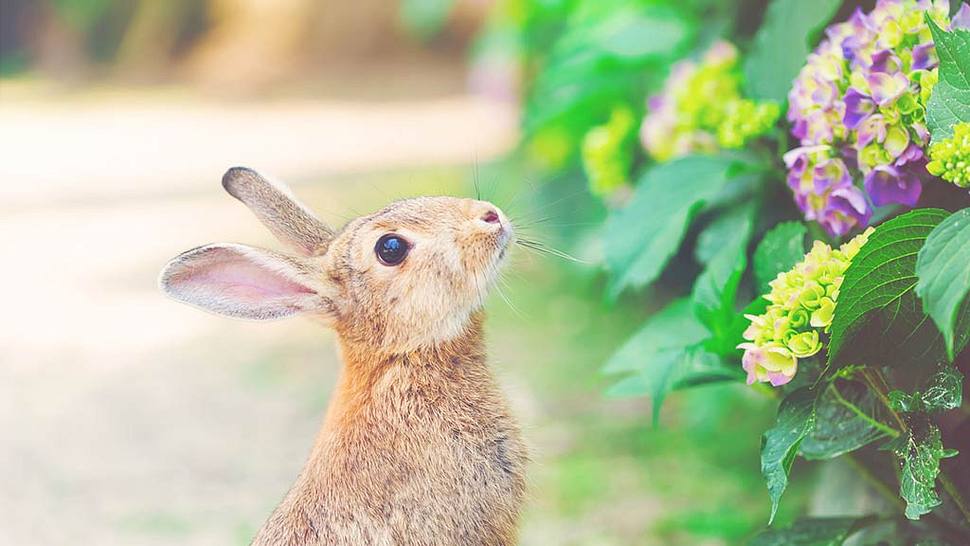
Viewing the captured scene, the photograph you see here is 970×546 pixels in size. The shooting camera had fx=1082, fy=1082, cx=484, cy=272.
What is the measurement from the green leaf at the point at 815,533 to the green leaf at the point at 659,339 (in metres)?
0.45

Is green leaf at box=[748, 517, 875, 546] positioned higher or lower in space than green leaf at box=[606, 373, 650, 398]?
lower

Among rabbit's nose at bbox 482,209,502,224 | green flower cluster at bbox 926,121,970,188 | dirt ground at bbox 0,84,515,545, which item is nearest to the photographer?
green flower cluster at bbox 926,121,970,188

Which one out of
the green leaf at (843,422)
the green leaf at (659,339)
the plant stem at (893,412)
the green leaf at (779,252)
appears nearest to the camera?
the plant stem at (893,412)

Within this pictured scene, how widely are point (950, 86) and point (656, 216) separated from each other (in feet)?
3.12

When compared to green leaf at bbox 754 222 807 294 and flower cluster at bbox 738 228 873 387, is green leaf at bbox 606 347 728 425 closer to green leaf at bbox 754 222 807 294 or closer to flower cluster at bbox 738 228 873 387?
green leaf at bbox 754 222 807 294

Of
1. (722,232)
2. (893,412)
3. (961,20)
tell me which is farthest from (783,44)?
(893,412)

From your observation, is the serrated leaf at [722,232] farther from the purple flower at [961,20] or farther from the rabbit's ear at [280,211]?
the rabbit's ear at [280,211]

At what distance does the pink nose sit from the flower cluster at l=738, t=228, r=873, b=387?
2.51 feet

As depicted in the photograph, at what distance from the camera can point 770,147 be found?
2.73 m

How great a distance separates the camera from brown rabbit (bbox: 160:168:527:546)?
2.38 meters

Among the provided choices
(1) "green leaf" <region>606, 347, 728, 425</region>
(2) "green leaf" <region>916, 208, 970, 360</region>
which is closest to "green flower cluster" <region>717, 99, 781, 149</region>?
(1) "green leaf" <region>606, 347, 728, 425</region>

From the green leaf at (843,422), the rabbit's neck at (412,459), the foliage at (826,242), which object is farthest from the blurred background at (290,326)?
the green leaf at (843,422)

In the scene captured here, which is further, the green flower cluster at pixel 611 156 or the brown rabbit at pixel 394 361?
the green flower cluster at pixel 611 156

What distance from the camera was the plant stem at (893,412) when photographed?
2.04 m
